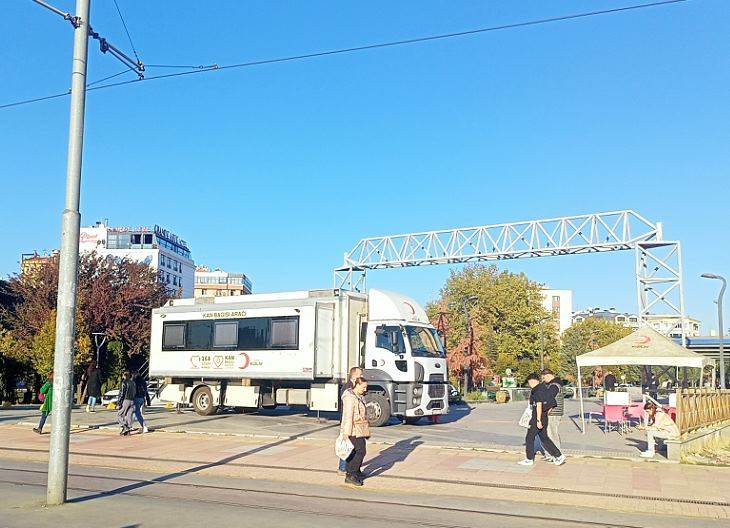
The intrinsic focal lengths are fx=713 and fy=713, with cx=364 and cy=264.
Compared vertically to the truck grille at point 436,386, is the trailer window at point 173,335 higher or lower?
higher

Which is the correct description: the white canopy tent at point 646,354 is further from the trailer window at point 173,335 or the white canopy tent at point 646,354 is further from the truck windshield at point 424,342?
the trailer window at point 173,335

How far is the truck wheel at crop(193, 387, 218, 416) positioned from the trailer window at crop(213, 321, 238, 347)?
5.65 ft

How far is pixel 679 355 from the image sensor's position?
18156 millimetres

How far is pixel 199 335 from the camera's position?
23000 mm

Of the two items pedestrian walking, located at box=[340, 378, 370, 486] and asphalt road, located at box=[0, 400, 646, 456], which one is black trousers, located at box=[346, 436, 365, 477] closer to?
pedestrian walking, located at box=[340, 378, 370, 486]

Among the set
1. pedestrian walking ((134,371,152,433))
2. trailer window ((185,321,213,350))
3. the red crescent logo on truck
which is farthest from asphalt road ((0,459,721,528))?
trailer window ((185,321,213,350))

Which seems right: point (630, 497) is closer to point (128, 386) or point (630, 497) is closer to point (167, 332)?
point (128, 386)

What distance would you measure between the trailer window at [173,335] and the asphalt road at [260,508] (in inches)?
474

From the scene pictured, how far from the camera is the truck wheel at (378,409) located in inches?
782

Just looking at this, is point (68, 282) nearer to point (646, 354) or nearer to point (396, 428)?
point (396, 428)

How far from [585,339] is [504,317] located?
19.4 meters

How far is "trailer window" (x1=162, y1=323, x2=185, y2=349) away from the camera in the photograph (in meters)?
23.4

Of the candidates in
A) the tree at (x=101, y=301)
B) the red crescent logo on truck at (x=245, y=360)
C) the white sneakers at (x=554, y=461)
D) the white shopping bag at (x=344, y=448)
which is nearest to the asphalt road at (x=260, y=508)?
the white shopping bag at (x=344, y=448)

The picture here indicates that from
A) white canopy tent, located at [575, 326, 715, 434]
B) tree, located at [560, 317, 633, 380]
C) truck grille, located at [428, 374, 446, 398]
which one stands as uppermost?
tree, located at [560, 317, 633, 380]
